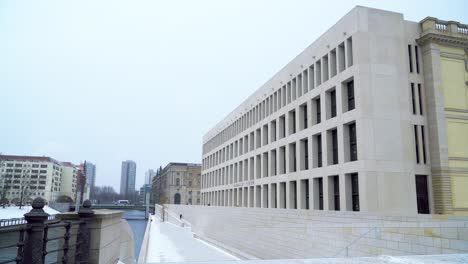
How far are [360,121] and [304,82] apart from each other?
10.1 meters

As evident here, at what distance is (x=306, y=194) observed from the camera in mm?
33312

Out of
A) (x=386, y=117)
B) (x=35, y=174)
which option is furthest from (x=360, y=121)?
(x=35, y=174)

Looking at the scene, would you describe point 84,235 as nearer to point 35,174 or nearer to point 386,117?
point 386,117

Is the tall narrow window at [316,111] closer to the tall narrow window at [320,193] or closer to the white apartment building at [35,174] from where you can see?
the tall narrow window at [320,193]

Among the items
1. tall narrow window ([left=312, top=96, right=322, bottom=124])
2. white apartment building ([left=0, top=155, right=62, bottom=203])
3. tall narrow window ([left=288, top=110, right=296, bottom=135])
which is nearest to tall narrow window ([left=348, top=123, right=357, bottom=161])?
tall narrow window ([left=312, top=96, right=322, bottom=124])

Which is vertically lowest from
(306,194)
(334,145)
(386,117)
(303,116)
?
(306,194)

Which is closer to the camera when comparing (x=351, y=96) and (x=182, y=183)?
(x=351, y=96)

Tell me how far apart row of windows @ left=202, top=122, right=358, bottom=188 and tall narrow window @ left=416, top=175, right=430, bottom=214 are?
5022mm

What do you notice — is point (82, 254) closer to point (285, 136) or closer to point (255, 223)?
point (255, 223)

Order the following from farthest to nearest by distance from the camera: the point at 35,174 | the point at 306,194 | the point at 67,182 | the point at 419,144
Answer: the point at 67,182, the point at 35,174, the point at 306,194, the point at 419,144

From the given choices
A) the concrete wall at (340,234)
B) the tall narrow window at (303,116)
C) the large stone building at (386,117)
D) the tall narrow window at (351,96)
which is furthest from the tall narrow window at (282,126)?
the tall narrow window at (351,96)

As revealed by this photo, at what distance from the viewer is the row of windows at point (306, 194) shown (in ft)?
86.8

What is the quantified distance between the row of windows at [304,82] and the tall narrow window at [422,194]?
33.5 ft

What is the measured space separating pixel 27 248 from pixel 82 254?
2082mm
